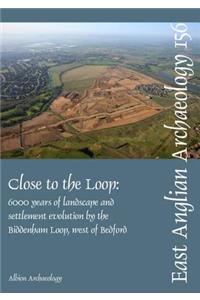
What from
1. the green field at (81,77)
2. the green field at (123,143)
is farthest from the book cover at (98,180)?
the green field at (81,77)

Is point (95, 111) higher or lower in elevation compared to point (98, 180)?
higher

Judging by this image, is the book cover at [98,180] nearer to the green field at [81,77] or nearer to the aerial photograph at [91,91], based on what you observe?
the aerial photograph at [91,91]

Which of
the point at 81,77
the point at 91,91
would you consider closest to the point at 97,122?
the point at 91,91

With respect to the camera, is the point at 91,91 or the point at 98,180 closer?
the point at 98,180

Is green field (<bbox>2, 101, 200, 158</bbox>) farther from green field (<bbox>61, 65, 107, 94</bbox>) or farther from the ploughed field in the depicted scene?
green field (<bbox>61, 65, 107, 94</bbox>)

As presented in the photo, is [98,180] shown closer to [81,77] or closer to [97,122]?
[97,122]

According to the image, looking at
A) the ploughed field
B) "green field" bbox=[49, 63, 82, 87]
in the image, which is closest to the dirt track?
the ploughed field

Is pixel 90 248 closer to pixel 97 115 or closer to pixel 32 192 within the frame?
pixel 32 192

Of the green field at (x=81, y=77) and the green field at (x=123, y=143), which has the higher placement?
the green field at (x=81, y=77)
